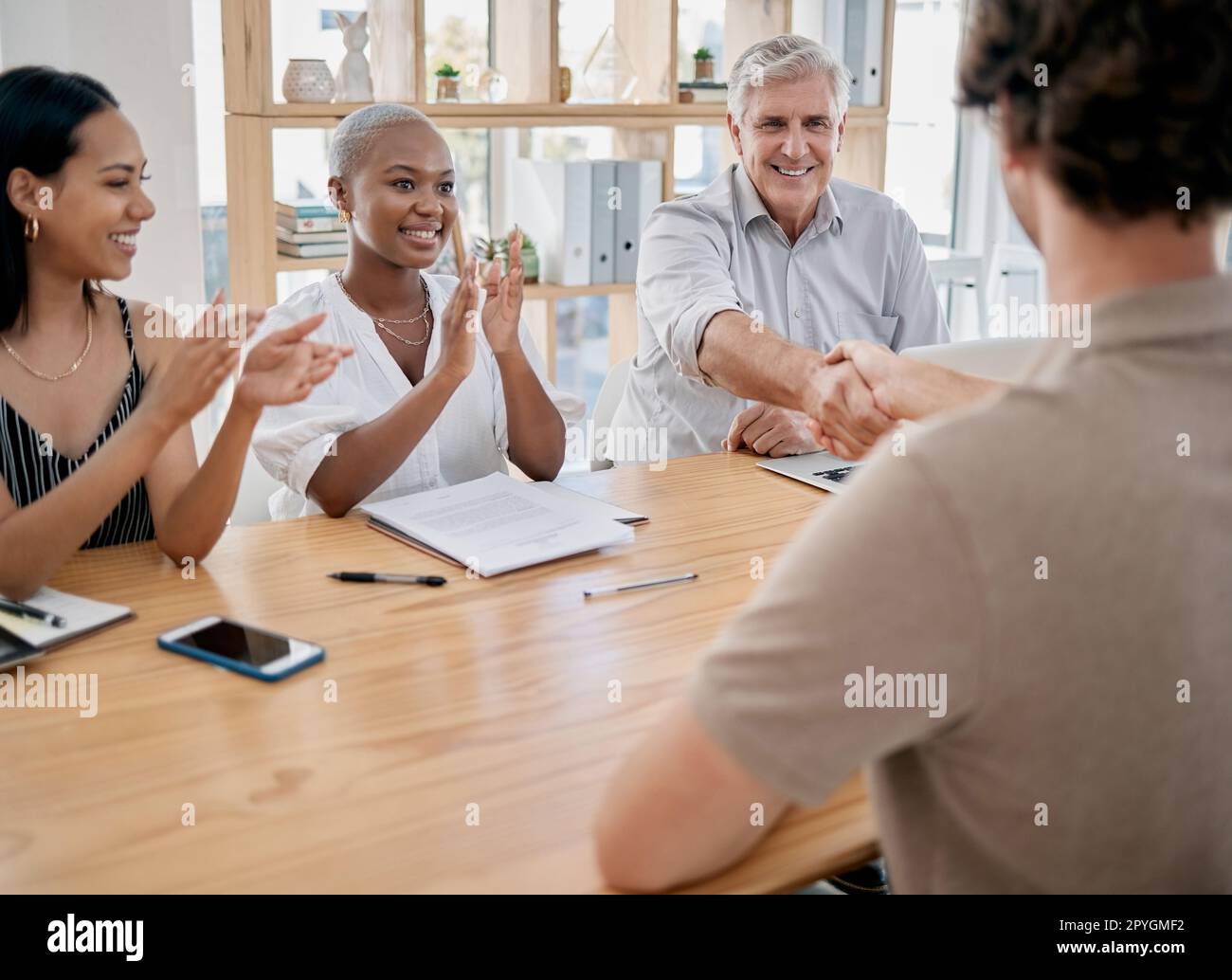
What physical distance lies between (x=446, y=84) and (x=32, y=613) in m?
2.37

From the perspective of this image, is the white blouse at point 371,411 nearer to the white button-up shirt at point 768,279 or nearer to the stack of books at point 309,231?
the white button-up shirt at point 768,279

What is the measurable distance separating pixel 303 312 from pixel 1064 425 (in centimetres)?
170

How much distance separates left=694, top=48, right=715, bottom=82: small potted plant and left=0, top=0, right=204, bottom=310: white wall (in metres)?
1.56

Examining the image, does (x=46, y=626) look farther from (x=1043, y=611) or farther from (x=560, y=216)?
(x=560, y=216)

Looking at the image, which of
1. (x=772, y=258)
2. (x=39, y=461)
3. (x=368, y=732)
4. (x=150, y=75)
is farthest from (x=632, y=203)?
(x=368, y=732)

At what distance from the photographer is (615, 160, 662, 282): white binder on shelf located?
378 centimetres

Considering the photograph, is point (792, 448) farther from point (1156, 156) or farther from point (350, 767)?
point (1156, 156)

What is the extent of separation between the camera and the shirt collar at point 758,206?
2.77m

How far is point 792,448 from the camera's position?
7.68ft

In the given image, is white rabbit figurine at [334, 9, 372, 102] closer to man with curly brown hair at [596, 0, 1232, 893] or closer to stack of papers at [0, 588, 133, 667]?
stack of papers at [0, 588, 133, 667]

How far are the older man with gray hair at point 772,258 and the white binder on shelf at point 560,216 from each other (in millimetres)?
951

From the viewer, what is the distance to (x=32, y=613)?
149cm

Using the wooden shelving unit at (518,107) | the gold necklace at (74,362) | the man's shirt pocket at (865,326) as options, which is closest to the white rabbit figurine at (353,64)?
the wooden shelving unit at (518,107)

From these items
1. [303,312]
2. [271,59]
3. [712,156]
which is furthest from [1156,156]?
[712,156]
